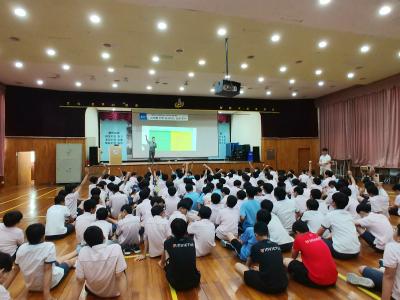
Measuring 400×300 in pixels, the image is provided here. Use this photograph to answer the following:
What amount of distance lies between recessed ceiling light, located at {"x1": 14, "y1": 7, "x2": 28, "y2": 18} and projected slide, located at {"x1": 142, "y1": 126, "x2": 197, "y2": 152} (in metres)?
8.87

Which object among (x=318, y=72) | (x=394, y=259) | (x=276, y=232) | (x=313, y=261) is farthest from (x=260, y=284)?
(x=318, y=72)

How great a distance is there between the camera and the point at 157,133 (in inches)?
549

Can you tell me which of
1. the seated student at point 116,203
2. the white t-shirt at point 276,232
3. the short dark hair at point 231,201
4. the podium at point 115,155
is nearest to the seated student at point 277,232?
the white t-shirt at point 276,232

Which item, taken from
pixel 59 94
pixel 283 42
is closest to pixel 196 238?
pixel 283 42

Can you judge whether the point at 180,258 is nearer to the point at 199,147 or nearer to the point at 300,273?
the point at 300,273

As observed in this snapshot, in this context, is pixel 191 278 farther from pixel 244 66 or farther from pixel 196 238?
pixel 244 66

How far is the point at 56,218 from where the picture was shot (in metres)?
4.45

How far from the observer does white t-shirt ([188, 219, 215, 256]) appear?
365 centimetres

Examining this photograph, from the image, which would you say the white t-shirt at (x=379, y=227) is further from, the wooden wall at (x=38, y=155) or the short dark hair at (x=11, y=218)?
the wooden wall at (x=38, y=155)

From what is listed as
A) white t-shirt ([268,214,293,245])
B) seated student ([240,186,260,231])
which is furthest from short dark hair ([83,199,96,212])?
white t-shirt ([268,214,293,245])

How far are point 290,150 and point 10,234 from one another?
13.4 metres

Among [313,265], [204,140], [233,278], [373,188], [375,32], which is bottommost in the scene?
[233,278]

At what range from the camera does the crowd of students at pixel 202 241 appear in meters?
2.48

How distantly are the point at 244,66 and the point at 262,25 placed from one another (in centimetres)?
274
